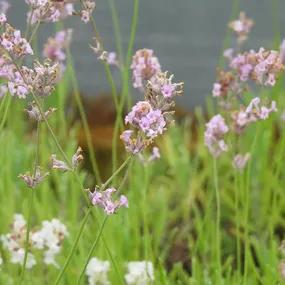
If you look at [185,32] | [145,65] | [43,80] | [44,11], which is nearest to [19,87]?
[43,80]

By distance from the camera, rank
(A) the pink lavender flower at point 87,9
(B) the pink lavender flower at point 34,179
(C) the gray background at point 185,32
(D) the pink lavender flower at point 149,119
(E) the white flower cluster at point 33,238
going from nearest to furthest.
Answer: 1. (D) the pink lavender flower at point 149,119
2. (B) the pink lavender flower at point 34,179
3. (A) the pink lavender flower at point 87,9
4. (E) the white flower cluster at point 33,238
5. (C) the gray background at point 185,32

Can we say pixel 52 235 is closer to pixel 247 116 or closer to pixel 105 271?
pixel 105 271

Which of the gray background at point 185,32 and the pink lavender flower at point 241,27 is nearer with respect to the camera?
the pink lavender flower at point 241,27

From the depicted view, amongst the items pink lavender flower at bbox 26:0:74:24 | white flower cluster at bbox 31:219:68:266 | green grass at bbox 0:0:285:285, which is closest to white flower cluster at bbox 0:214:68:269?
white flower cluster at bbox 31:219:68:266

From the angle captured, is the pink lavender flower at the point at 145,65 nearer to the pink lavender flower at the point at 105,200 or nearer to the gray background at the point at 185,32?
the pink lavender flower at the point at 105,200

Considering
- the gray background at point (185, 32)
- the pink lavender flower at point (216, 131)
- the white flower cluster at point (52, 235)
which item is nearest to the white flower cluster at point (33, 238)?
the white flower cluster at point (52, 235)

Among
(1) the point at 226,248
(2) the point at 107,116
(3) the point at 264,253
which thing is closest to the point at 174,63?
(2) the point at 107,116

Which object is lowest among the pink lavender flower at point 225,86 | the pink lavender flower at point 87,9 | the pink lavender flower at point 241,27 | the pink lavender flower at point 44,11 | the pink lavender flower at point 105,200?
the pink lavender flower at point 105,200

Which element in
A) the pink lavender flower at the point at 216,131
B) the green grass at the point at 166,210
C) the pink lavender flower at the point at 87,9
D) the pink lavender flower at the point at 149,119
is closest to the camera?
the pink lavender flower at the point at 149,119
